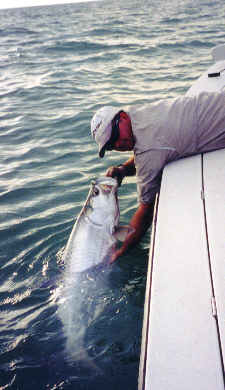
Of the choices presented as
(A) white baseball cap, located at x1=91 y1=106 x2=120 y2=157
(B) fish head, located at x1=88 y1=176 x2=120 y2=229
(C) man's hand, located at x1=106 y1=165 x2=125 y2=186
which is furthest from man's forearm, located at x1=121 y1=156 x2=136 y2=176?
(A) white baseball cap, located at x1=91 y1=106 x2=120 y2=157

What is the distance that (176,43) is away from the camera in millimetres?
13305

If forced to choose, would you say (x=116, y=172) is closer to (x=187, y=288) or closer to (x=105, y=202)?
(x=105, y=202)

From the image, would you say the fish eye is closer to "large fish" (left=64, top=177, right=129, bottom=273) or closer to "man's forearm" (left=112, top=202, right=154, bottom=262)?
"large fish" (left=64, top=177, right=129, bottom=273)

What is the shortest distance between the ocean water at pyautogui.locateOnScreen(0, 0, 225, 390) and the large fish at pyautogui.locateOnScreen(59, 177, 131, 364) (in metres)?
0.03

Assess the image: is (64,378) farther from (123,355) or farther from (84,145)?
(84,145)

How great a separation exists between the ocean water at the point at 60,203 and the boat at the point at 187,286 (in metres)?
0.85

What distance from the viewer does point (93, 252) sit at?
124 inches

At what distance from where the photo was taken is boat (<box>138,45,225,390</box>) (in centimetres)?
159

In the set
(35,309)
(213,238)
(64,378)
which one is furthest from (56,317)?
(213,238)

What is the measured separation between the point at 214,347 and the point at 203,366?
0.10m

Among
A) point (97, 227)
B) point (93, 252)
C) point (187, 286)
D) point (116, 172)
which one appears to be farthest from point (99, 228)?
point (187, 286)

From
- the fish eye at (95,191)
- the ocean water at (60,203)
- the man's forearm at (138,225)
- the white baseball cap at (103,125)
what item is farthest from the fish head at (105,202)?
the ocean water at (60,203)

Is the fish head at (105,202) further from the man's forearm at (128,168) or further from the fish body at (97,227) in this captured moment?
the man's forearm at (128,168)

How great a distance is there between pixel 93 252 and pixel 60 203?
5.95 ft
